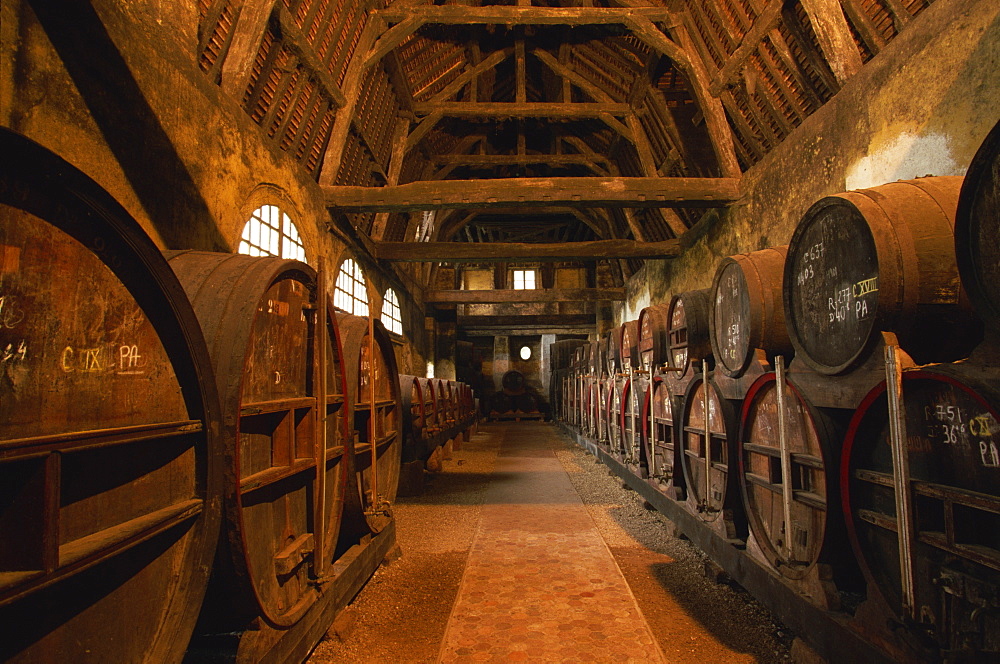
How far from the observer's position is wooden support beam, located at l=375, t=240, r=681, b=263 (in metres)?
11.2

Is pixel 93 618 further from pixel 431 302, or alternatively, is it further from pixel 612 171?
pixel 431 302

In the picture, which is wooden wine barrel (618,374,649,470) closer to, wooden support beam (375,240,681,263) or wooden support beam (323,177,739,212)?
wooden support beam (323,177,739,212)

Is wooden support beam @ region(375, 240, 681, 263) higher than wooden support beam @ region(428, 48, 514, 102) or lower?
lower

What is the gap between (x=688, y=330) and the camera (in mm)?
4176

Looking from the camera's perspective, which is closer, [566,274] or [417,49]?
[417,49]

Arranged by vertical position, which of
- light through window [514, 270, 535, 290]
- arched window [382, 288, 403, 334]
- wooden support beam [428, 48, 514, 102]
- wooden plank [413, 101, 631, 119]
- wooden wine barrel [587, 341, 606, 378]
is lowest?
wooden wine barrel [587, 341, 606, 378]

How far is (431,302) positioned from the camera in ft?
55.8

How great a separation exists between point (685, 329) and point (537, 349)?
746 inches

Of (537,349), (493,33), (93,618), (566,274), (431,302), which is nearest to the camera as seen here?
(93,618)

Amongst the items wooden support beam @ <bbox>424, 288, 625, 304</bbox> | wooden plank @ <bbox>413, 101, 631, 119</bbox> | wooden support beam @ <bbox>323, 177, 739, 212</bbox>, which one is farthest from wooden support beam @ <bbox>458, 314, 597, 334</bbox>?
wooden support beam @ <bbox>323, 177, 739, 212</bbox>

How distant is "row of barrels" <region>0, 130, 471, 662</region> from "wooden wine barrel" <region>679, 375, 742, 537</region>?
2411 mm

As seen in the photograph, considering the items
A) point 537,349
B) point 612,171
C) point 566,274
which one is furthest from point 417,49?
point 537,349

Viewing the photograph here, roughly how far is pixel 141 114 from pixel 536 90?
11.5 meters

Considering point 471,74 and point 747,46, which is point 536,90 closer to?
point 471,74
